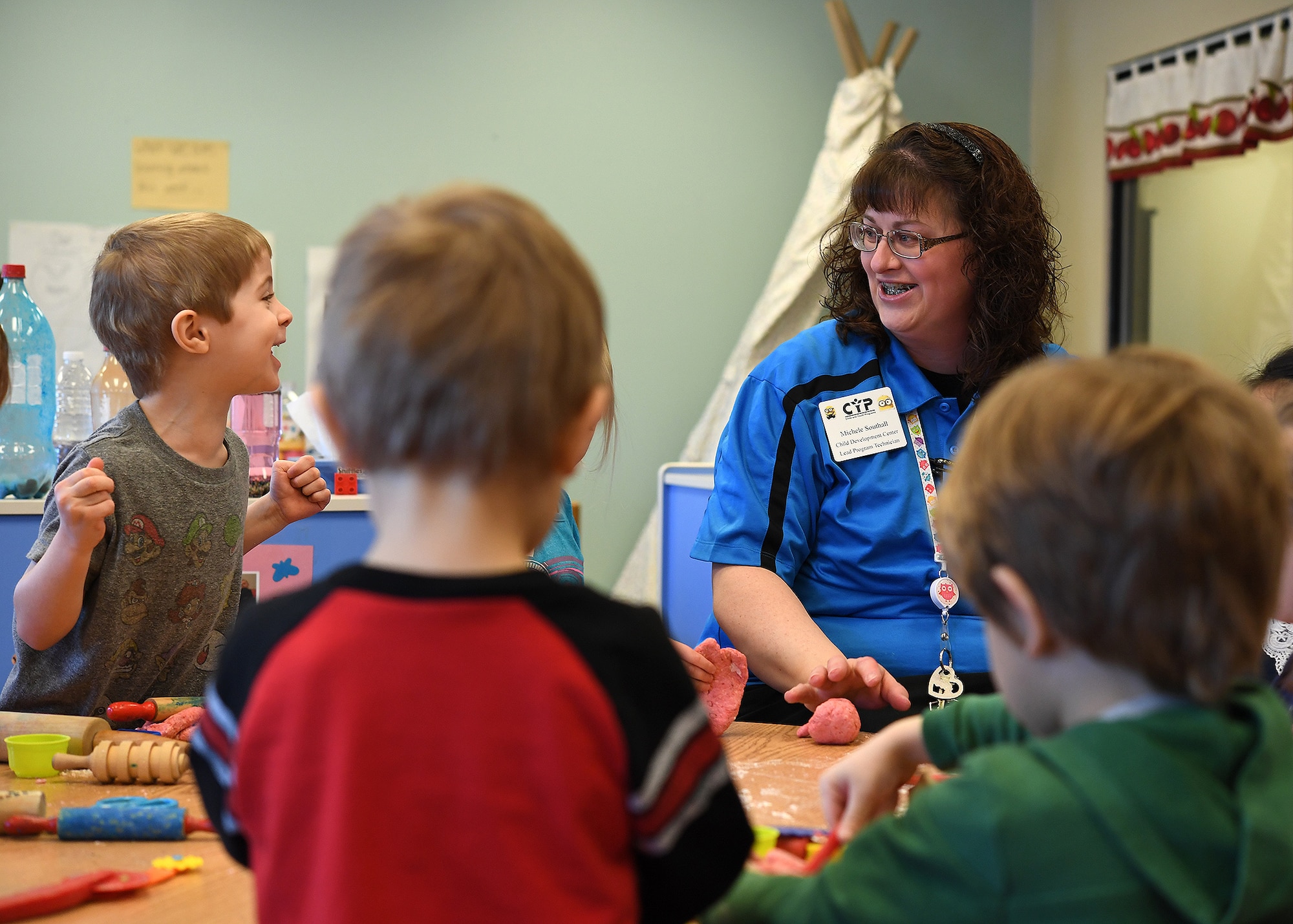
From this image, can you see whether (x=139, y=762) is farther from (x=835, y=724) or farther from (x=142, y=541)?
(x=835, y=724)

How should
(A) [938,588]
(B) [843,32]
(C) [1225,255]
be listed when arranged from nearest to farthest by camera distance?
1. (A) [938,588]
2. (C) [1225,255]
3. (B) [843,32]

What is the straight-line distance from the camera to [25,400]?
2523 mm

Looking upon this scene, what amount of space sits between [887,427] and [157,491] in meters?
1.07

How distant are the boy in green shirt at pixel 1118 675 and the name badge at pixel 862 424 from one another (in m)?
1.04

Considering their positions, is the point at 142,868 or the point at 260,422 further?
the point at 260,422

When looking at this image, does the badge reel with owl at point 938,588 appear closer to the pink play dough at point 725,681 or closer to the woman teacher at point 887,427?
the woman teacher at point 887,427

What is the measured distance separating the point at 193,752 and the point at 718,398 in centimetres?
336

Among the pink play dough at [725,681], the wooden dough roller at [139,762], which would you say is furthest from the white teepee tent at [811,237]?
the wooden dough roller at [139,762]

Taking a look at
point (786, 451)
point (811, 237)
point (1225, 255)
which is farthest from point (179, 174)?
point (1225, 255)

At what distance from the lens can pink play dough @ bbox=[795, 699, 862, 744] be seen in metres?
1.25

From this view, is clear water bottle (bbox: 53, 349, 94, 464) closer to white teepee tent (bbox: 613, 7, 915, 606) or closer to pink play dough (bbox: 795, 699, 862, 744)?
white teepee tent (bbox: 613, 7, 915, 606)

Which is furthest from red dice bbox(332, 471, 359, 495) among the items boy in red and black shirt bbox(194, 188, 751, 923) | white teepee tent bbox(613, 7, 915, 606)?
boy in red and black shirt bbox(194, 188, 751, 923)

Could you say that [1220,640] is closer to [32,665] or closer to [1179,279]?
[32,665]

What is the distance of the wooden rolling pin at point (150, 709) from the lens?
127 cm
